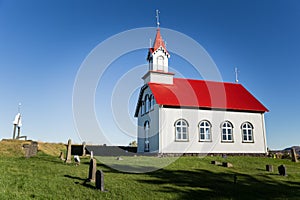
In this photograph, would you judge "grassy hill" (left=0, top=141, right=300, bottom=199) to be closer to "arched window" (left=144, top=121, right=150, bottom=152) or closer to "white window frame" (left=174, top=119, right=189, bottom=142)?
"white window frame" (left=174, top=119, right=189, bottom=142)

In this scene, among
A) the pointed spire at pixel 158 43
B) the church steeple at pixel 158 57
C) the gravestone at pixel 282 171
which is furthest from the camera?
the pointed spire at pixel 158 43

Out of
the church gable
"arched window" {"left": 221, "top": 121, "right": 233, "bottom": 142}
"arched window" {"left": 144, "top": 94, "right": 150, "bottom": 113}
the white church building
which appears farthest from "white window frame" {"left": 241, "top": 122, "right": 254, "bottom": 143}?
"arched window" {"left": 144, "top": 94, "right": 150, "bottom": 113}

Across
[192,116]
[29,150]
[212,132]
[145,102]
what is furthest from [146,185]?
Result: [145,102]

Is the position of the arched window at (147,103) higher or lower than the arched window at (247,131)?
higher

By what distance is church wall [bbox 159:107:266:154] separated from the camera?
26.7 m

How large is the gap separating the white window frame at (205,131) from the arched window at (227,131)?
170 cm

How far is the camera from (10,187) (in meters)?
9.62

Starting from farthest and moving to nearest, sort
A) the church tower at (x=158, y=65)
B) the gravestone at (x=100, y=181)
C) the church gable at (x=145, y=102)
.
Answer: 1. the church tower at (x=158, y=65)
2. the church gable at (x=145, y=102)
3. the gravestone at (x=100, y=181)

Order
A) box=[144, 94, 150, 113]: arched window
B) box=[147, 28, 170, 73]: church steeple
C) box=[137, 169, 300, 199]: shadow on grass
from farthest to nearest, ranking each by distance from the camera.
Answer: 1. box=[147, 28, 170, 73]: church steeple
2. box=[144, 94, 150, 113]: arched window
3. box=[137, 169, 300, 199]: shadow on grass

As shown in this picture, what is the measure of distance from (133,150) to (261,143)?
636 inches

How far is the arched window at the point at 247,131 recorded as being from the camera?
29797mm

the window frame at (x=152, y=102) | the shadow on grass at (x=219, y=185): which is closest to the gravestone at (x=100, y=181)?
the shadow on grass at (x=219, y=185)

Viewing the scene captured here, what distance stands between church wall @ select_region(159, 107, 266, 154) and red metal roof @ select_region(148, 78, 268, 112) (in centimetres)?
72

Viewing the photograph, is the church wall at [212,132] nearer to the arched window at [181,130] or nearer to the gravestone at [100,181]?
the arched window at [181,130]
